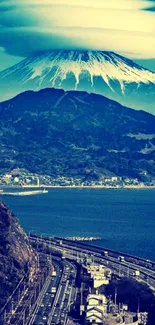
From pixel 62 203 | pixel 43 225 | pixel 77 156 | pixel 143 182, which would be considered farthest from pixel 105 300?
pixel 77 156

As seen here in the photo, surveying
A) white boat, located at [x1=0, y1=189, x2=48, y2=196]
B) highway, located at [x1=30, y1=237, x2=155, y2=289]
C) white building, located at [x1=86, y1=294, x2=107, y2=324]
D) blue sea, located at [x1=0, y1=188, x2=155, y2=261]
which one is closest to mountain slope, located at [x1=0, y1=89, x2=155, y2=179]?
blue sea, located at [x1=0, y1=188, x2=155, y2=261]

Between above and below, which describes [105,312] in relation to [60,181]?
below

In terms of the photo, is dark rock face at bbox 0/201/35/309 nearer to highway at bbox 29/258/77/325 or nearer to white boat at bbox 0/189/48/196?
highway at bbox 29/258/77/325

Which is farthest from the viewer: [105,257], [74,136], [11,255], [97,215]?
[74,136]

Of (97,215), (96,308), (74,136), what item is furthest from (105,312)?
(74,136)

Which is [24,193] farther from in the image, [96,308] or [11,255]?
[96,308]

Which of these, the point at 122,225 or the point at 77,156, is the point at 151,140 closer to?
the point at 77,156
